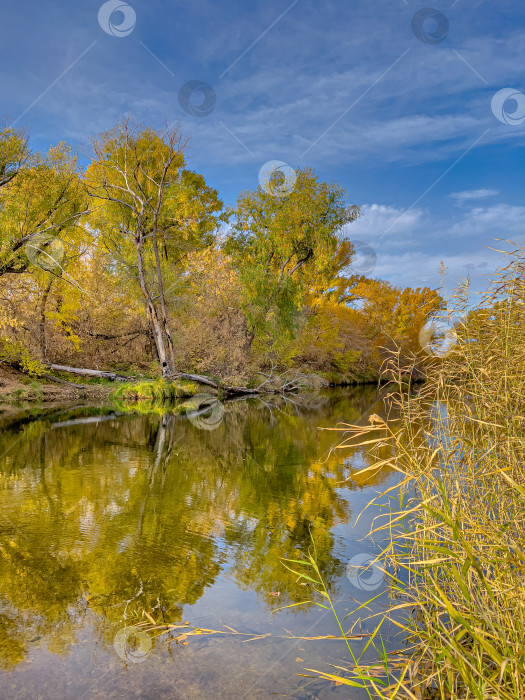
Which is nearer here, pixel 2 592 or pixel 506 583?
pixel 506 583

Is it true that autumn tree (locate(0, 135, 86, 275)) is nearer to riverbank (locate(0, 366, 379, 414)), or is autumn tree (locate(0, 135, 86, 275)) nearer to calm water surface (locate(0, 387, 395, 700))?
riverbank (locate(0, 366, 379, 414))

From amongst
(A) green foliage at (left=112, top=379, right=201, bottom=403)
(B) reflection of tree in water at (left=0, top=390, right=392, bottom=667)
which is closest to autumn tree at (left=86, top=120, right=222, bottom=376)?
(A) green foliage at (left=112, top=379, right=201, bottom=403)

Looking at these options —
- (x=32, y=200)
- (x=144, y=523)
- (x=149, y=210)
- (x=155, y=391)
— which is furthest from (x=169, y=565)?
(x=149, y=210)

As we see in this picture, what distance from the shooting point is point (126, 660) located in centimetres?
310

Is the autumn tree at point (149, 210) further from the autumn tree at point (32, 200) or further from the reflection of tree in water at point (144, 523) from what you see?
the reflection of tree in water at point (144, 523)

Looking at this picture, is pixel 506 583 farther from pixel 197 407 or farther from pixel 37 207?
pixel 37 207

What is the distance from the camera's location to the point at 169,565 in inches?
179

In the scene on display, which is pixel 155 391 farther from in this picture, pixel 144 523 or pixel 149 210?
pixel 144 523

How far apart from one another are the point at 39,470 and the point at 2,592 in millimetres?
4768

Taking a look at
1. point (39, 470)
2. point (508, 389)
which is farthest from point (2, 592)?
point (39, 470)

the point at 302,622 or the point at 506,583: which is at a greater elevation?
the point at 506,583

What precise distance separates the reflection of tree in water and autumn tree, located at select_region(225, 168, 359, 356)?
1373 cm

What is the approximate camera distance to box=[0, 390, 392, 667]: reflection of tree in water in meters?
3.82

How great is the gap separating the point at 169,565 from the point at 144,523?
51.5 inches
